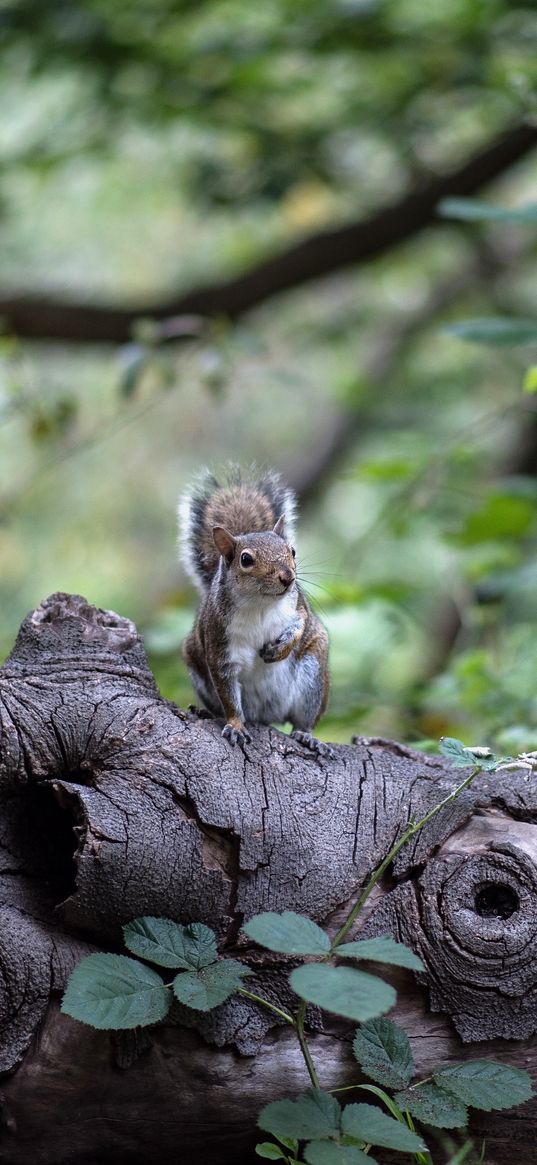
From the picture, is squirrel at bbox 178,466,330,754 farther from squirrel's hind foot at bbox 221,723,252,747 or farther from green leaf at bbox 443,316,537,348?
green leaf at bbox 443,316,537,348

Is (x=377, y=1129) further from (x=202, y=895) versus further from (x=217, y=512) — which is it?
(x=217, y=512)

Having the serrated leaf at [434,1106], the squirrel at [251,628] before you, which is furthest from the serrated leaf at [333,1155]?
the squirrel at [251,628]

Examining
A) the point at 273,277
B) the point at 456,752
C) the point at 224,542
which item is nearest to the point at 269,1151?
the point at 456,752

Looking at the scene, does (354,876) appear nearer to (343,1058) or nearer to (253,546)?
(343,1058)

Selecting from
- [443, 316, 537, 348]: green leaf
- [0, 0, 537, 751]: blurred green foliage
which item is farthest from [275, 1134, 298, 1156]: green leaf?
[443, 316, 537, 348]: green leaf

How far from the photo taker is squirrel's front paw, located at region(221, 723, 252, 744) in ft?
5.80

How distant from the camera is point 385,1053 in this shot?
1476mm

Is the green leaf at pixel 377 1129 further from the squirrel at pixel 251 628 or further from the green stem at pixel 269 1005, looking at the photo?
the squirrel at pixel 251 628

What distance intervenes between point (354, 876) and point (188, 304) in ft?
12.4

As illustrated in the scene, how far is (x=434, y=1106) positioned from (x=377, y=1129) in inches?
6.2

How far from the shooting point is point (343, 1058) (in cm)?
153

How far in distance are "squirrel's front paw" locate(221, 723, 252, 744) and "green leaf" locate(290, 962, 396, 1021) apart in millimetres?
547

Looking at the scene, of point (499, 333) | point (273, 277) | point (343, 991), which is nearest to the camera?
point (343, 991)

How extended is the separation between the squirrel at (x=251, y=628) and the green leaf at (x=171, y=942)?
45 centimetres
